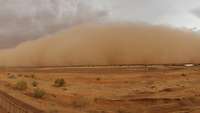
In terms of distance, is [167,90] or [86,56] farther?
[86,56]

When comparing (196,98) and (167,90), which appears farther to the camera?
(167,90)

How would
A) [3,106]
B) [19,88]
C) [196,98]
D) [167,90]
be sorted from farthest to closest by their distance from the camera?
1. [19,88]
2. [167,90]
3. [196,98]
4. [3,106]

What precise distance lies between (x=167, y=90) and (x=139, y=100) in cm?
1029

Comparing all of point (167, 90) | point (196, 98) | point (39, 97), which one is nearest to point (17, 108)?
point (39, 97)

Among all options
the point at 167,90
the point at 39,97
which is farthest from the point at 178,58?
the point at 39,97

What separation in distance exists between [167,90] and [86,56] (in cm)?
14158

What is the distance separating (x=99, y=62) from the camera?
6855 inches

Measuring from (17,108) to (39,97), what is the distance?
35.2 ft

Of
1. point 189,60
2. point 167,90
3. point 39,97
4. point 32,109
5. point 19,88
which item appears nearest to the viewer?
point 32,109

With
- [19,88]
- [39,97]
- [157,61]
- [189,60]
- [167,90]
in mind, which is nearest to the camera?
[39,97]

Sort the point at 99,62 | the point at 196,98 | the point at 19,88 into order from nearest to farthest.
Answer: the point at 196,98 → the point at 19,88 → the point at 99,62

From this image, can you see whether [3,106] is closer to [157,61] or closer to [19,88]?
[19,88]

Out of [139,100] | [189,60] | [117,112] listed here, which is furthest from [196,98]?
[189,60]

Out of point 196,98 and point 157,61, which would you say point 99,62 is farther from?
point 196,98
